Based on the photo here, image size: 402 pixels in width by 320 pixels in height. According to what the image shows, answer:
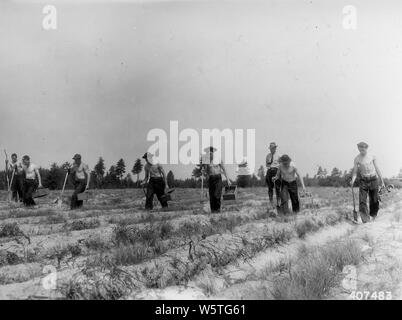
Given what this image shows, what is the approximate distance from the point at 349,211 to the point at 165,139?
4817 mm

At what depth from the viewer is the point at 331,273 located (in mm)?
4172

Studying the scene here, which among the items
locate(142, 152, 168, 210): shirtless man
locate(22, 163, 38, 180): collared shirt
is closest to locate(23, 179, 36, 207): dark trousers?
locate(22, 163, 38, 180): collared shirt

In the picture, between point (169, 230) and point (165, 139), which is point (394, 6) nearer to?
point (165, 139)

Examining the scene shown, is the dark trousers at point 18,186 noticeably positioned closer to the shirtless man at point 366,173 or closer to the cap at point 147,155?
the cap at point 147,155

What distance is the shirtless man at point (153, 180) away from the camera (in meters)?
10.3

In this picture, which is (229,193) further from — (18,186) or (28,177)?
(18,186)

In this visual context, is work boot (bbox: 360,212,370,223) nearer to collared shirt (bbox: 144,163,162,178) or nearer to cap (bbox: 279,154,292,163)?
cap (bbox: 279,154,292,163)

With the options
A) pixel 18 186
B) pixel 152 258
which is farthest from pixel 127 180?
pixel 152 258

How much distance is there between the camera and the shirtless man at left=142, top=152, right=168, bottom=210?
1030 cm

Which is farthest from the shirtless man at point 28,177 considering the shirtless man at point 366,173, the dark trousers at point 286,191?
the shirtless man at point 366,173

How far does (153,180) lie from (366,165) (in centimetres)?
491

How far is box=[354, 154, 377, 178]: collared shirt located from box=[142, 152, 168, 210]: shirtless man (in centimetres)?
462

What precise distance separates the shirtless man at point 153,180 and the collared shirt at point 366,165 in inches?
182
